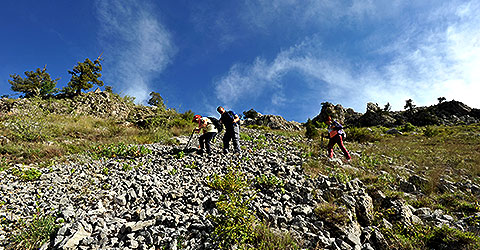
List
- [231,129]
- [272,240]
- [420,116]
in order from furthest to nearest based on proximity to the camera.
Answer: [420,116] < [231,129] < [272,240]

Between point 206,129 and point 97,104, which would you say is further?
point 97,104

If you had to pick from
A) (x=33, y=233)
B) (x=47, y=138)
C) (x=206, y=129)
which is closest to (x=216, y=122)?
(x=206, y=129)

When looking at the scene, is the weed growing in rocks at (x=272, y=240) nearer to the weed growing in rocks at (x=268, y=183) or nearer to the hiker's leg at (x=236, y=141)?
the weed growing in rocks at (x=268, y=183)

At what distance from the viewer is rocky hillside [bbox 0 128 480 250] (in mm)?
3508

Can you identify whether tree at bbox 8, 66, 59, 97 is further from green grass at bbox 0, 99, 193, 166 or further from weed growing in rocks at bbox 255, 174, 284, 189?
weed growing in rocks at bbox 255, 174, 284, 189

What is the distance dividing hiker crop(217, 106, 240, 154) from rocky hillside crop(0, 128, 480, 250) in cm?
203

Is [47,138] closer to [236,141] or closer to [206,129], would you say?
[206,129]

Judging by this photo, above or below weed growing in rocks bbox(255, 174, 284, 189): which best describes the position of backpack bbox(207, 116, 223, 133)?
above

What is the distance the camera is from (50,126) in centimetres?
1170

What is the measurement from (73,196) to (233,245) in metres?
4.51

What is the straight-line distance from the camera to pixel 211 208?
15.1 feet

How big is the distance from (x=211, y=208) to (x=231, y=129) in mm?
5294

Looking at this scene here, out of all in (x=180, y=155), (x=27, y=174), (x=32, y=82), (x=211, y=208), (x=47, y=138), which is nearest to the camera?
(x=211, y=208)

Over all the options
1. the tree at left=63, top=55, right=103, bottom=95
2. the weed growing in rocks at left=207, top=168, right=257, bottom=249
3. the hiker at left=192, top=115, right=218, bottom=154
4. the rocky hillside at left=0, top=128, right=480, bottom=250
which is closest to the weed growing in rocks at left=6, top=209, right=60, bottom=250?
the rocky hillside at left=0, top=128, right=480, bottom=250
